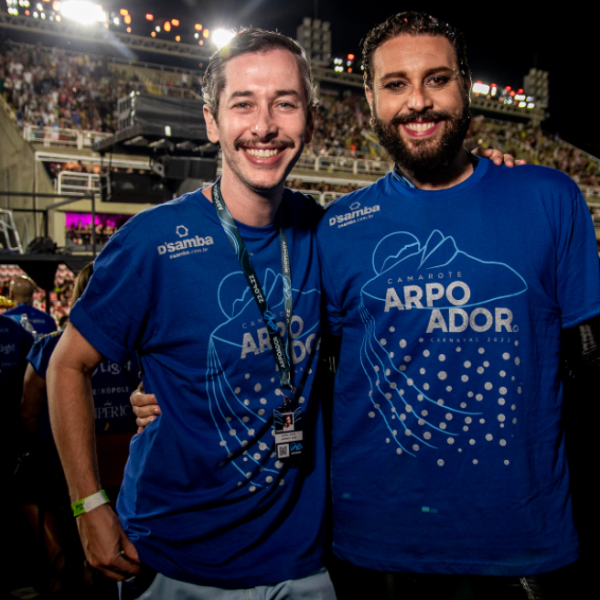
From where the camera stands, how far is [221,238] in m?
1.55

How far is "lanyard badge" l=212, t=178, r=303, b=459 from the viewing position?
1.47m

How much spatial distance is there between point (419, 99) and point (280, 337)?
2.59ft

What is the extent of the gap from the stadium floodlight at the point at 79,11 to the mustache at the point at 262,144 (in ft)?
88.0

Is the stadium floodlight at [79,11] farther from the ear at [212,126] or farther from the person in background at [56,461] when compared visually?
the ear at [212,126]

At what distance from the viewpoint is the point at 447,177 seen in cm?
164

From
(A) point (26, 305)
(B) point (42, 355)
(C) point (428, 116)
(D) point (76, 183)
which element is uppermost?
(D) point (76, 183)

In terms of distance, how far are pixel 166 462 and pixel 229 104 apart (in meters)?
1.02

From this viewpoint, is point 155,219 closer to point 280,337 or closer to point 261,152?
point 261,152

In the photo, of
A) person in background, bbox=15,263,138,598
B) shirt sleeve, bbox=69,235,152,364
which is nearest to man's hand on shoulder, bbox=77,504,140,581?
shirt sleeve, bbox=69,235,152,364

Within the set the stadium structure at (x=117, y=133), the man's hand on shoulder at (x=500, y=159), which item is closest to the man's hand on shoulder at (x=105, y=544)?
the man's hand on shoulder at (x=500, y=159)

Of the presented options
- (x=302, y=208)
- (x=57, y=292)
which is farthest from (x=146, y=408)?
(x=57, y=292)

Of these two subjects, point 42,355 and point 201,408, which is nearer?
point 201,408

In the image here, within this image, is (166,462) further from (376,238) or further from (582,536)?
(582,536)

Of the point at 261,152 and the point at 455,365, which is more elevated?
the point at 261,152
